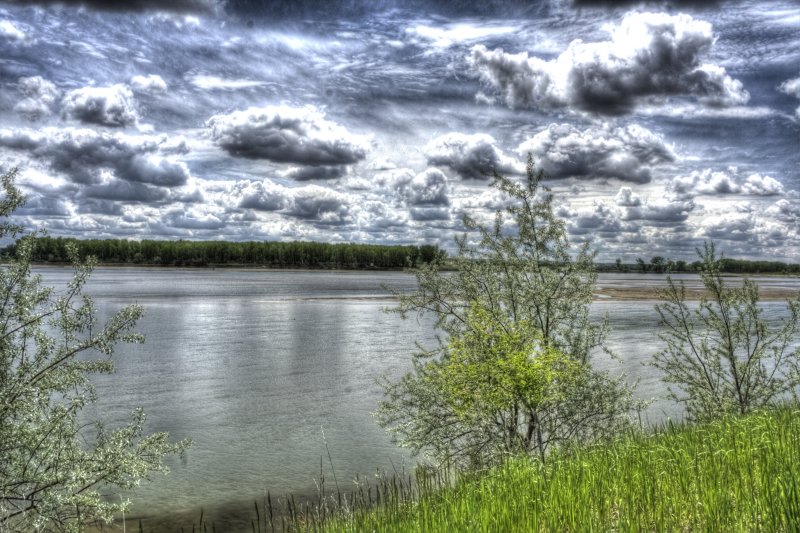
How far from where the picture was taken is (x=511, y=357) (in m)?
11.6

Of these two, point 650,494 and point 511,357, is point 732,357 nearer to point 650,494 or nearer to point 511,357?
point 511,357

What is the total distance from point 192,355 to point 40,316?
102 ft

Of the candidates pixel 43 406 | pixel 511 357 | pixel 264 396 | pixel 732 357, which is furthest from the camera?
pixel 264 396

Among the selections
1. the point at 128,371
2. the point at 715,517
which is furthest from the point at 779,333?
the point at 128,371

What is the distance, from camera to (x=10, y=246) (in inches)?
359

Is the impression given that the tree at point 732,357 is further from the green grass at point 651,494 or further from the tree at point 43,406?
the tree at point 43,406

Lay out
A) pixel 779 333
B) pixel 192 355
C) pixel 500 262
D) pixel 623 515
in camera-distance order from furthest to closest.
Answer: pixel 192 355
pixel 779 333
pixel 500 262
pixel 623 515

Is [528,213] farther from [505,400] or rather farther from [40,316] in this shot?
[40,316]

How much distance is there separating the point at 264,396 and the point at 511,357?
19.2 m

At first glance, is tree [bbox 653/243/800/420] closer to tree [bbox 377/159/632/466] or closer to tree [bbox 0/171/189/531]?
tree [bbox 377/159/632/466]

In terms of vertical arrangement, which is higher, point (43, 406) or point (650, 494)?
point (43, 406)

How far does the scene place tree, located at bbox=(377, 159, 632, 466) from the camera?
Result: 1188cm

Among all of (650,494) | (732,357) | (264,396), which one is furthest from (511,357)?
(264,396)

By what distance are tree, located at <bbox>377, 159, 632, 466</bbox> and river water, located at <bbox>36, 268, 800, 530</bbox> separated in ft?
6.54
